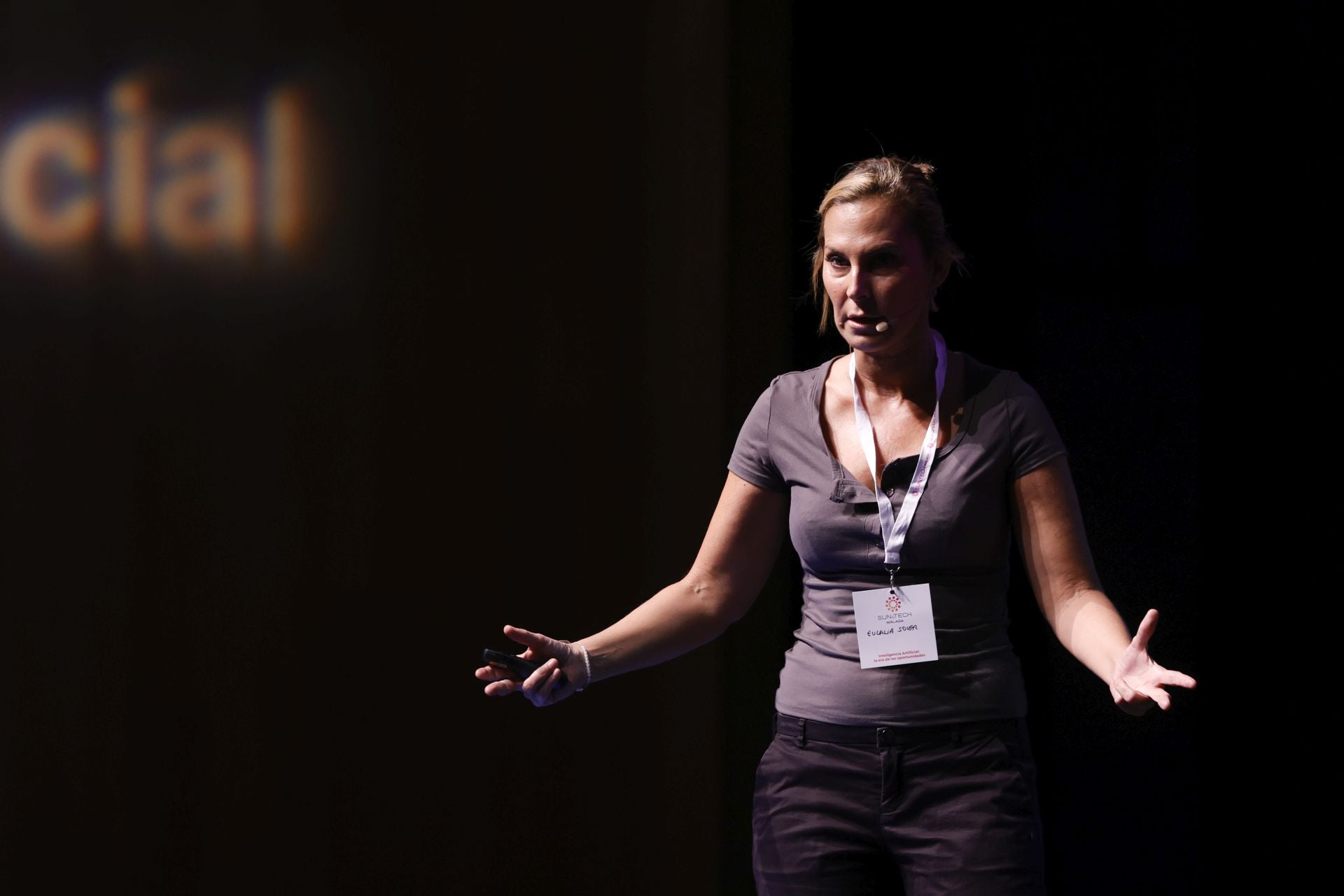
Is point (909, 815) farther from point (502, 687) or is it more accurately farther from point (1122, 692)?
point (502, 687)

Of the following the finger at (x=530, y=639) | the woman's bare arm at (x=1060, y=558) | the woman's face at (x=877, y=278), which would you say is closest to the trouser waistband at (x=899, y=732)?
the woman's bare arm at (x=1060, y=558)

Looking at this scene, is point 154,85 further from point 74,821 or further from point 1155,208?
point 1155,208

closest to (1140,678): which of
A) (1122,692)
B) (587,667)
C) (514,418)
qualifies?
(1122,692)

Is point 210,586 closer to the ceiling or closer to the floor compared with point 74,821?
closer to the ceiling

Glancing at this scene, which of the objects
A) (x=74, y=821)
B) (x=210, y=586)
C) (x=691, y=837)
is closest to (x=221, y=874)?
(x=74, y=821)

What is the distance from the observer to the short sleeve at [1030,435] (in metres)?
1.58

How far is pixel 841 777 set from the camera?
59.7 inches

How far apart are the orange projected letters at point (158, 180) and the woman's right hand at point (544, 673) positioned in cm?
138

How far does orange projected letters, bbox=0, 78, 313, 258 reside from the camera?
234 cm

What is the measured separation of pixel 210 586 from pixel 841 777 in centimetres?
155

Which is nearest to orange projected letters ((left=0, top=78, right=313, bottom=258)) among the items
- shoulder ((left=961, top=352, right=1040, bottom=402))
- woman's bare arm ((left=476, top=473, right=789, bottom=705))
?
woman's bare arm ((left=476, top=473, right=789, bottom=705))

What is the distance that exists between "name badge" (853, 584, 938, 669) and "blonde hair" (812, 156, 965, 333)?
0.48 m

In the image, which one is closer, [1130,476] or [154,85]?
[154,85]

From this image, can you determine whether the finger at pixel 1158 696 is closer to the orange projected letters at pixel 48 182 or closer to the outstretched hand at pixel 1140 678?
the outstretched hand at pixel 1140 678
